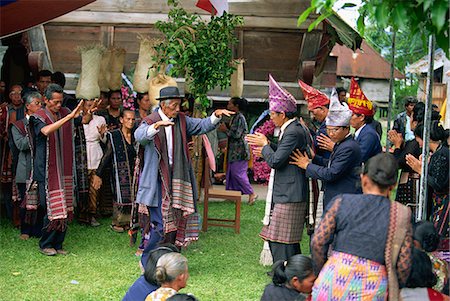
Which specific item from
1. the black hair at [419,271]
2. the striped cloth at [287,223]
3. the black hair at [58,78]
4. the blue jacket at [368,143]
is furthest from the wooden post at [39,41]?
the black hair at [419,271]

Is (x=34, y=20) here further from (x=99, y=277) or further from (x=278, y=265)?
(x=278, y=265)

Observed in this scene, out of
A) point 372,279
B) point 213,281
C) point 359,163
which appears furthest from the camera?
point 213,281

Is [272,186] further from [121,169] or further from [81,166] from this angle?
[81,166]

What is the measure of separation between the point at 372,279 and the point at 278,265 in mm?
813

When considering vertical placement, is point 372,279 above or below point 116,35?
below

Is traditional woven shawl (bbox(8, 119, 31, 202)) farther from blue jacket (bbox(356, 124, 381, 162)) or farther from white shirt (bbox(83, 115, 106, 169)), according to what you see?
blue jacket (bbox(356, 124, 381, 162))

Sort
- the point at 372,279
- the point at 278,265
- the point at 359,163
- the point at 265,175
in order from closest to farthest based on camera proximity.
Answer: the point at 372,279
the point at 278,265
the point at 359,163
the point at 265,175

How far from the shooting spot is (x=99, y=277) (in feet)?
22.5

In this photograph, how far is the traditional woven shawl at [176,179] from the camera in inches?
273

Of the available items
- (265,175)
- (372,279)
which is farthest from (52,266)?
(265,175)

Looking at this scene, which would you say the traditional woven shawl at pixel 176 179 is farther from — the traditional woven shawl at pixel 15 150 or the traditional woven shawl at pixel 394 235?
the traditional woven shawl at pixel 394 235

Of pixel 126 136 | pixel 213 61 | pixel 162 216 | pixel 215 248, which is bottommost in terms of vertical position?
pixel 215 248

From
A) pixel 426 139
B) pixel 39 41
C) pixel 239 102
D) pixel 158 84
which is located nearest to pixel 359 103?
pixel 426 139

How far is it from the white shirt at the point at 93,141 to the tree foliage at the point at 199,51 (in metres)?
1.43
